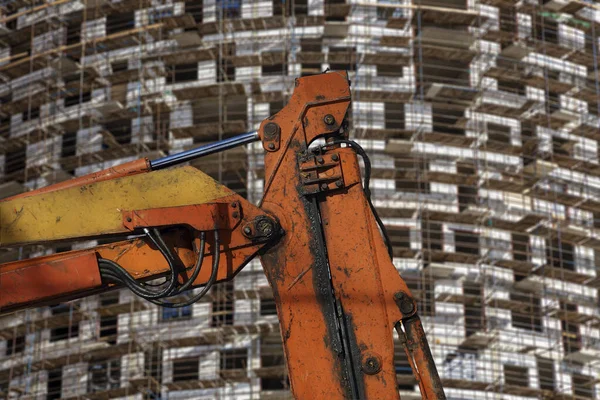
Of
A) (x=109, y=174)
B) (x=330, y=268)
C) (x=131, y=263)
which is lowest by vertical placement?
(x=330, y=268)

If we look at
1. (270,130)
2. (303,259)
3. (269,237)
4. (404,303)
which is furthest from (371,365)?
(270,130)

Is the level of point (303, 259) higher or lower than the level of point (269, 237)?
lower

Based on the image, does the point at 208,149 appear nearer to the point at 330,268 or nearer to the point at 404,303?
the point at 330,268

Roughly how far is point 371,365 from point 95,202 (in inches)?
91.8

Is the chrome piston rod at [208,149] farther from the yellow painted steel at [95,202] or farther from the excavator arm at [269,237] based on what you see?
the yellow painted steel at [95,202]

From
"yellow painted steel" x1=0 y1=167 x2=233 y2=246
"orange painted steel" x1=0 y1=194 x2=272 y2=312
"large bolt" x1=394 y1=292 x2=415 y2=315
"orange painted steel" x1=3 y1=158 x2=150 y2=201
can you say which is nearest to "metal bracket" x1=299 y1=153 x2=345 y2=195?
"orange painted steel" x1=0 y1=194 x2=272 y2=312

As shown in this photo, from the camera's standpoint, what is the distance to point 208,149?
8789 millimetres

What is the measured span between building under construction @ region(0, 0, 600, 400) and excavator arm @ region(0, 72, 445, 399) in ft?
80.3

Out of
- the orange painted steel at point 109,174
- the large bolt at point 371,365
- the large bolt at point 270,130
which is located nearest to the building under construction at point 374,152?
the orange painted steel at point 109,174

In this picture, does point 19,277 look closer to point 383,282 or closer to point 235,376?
point 383,282

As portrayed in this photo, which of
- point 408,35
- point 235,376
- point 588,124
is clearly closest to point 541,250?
point 588,124

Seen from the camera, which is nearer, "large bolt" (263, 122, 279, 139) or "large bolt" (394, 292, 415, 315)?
"large bolt" (394, 292, 415, 315)

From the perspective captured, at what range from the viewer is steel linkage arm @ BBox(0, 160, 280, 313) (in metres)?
8.41

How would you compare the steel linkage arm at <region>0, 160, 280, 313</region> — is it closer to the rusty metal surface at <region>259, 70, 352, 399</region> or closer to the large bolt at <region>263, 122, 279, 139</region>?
the rusty metal surface at <region>259, 70, 352, 399</region>
